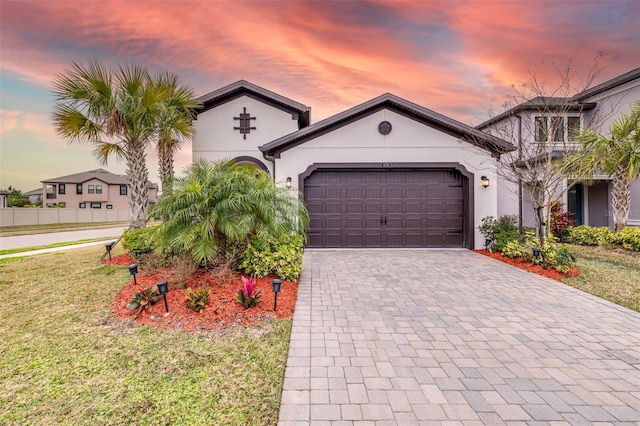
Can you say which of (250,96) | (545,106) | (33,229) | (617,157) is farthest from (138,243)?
(33,229)

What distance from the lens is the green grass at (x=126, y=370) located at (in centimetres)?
248

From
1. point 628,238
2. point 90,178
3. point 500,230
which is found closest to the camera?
point 500,230

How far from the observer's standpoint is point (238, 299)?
4602 millimetres

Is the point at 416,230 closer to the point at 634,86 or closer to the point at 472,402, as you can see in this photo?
the point at 472,402

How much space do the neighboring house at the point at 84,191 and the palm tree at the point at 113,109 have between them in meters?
38.1

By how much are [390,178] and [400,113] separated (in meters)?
2.34

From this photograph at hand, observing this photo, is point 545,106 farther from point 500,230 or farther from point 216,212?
point 216,212

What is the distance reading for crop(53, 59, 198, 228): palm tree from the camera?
758cm

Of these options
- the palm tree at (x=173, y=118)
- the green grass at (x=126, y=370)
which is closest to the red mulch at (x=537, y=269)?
the green grass at (x=126, y=370)

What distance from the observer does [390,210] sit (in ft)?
33.7

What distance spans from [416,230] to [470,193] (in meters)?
2.31

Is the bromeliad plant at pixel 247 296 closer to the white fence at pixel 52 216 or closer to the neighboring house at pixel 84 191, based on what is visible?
the white fence at pixel 52 216

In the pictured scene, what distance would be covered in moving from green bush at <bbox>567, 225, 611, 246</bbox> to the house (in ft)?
13.4

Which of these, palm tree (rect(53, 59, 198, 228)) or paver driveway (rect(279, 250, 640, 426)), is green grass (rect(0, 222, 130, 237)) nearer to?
palm tree (rect(53, 59, 198, 228))
